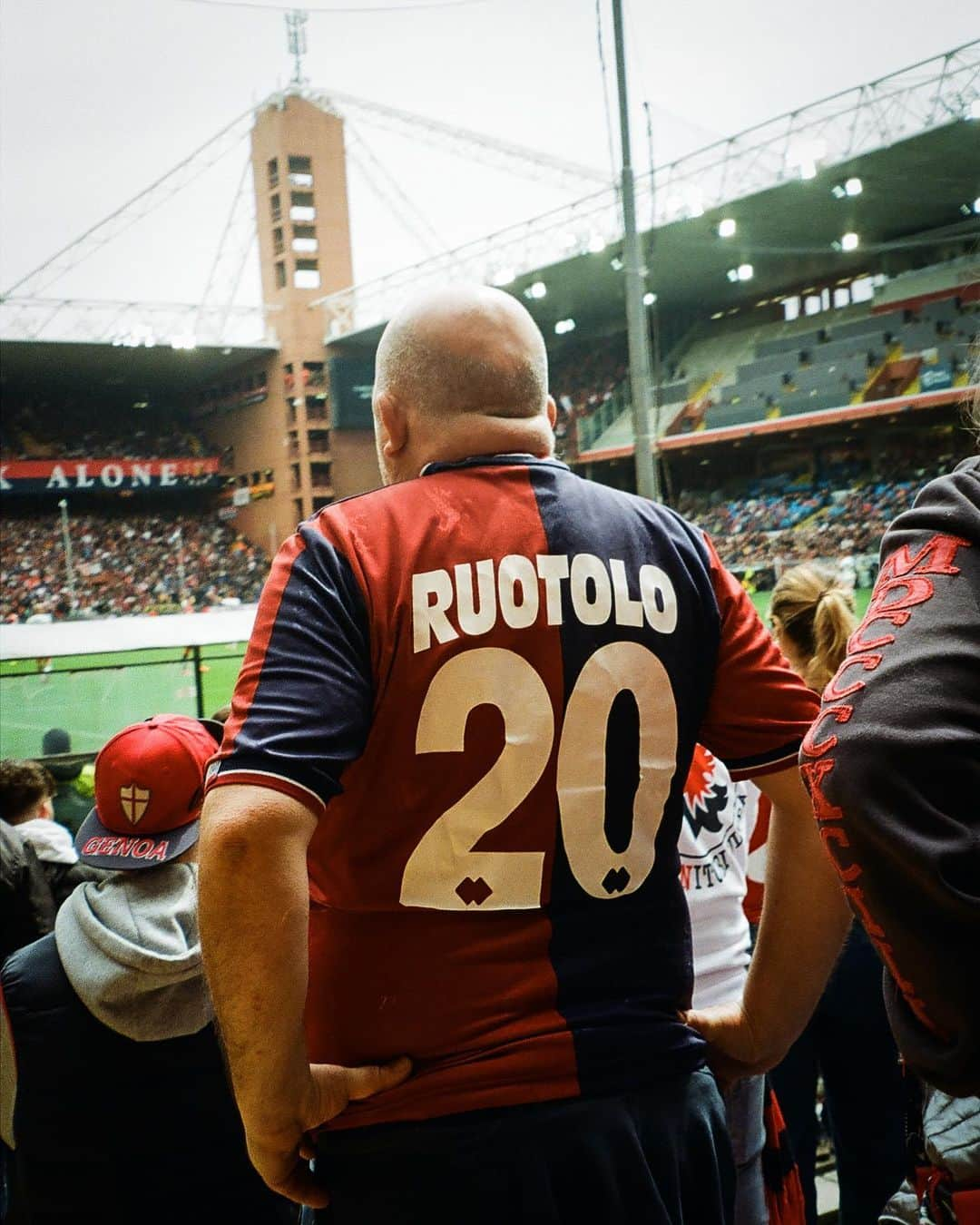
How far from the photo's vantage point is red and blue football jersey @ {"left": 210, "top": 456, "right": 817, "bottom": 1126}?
83 centimetres

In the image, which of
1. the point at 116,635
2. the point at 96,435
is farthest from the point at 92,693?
the point at 96,435

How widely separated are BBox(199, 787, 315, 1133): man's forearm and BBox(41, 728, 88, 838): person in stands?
164 inches

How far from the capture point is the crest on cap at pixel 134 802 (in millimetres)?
1254

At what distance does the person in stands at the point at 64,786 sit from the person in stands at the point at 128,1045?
11.8 ft

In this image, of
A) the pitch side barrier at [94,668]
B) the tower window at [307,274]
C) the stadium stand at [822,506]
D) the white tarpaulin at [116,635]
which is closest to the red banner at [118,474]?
the tower window at [307,274]

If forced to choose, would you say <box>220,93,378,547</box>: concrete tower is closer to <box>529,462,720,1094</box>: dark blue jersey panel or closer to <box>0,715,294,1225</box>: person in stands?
<box>0,715,294,1225</box>: person in stands

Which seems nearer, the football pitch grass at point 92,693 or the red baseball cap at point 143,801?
the red baseball cap at point 143,801

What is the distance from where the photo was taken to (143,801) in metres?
→ 1.25

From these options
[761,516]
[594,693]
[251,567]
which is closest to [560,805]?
[594,693]

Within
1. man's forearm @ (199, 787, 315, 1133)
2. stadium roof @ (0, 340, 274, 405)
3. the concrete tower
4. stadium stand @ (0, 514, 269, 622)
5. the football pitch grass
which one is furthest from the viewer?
stadium roof @ (0, 340, 274, 405)

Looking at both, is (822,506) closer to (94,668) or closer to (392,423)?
(94,668)

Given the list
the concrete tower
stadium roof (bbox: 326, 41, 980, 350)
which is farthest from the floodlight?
the concrete tower

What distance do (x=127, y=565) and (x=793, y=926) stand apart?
2188 centimetres

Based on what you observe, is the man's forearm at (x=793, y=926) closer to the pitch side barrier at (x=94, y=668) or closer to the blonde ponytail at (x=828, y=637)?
the blonde ponytail at (x=828, y=637)
